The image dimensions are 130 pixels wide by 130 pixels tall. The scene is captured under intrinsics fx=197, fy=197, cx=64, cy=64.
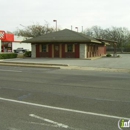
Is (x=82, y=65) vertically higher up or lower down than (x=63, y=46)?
lower down

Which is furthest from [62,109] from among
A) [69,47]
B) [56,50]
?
[56,50]

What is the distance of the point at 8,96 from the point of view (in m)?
7.19

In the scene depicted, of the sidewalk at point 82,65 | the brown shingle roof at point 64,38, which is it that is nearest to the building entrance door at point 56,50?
the brown shingle roof at point 64,38

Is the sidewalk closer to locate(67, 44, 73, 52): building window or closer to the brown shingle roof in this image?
the brown shingle roof

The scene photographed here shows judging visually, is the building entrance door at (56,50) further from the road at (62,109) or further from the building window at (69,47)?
the road at (62,109)

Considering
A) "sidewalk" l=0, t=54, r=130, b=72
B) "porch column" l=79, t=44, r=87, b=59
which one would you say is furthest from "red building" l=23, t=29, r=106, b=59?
"sidewalk" l=0, t=54, r=130, b=72

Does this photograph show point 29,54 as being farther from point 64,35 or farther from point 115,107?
point 115,107

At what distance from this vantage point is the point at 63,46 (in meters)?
30.5

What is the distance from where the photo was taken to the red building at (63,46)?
29.3m

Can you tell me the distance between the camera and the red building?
2930 cm

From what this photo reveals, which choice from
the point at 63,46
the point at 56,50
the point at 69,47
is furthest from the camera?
the point at 56,50

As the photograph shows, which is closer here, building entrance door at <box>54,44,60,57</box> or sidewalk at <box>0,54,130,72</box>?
sidewalk at <box>0,54,130,72</box>

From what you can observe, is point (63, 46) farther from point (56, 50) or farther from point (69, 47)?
point (56, 50)

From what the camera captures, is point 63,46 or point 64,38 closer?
point 64,38
